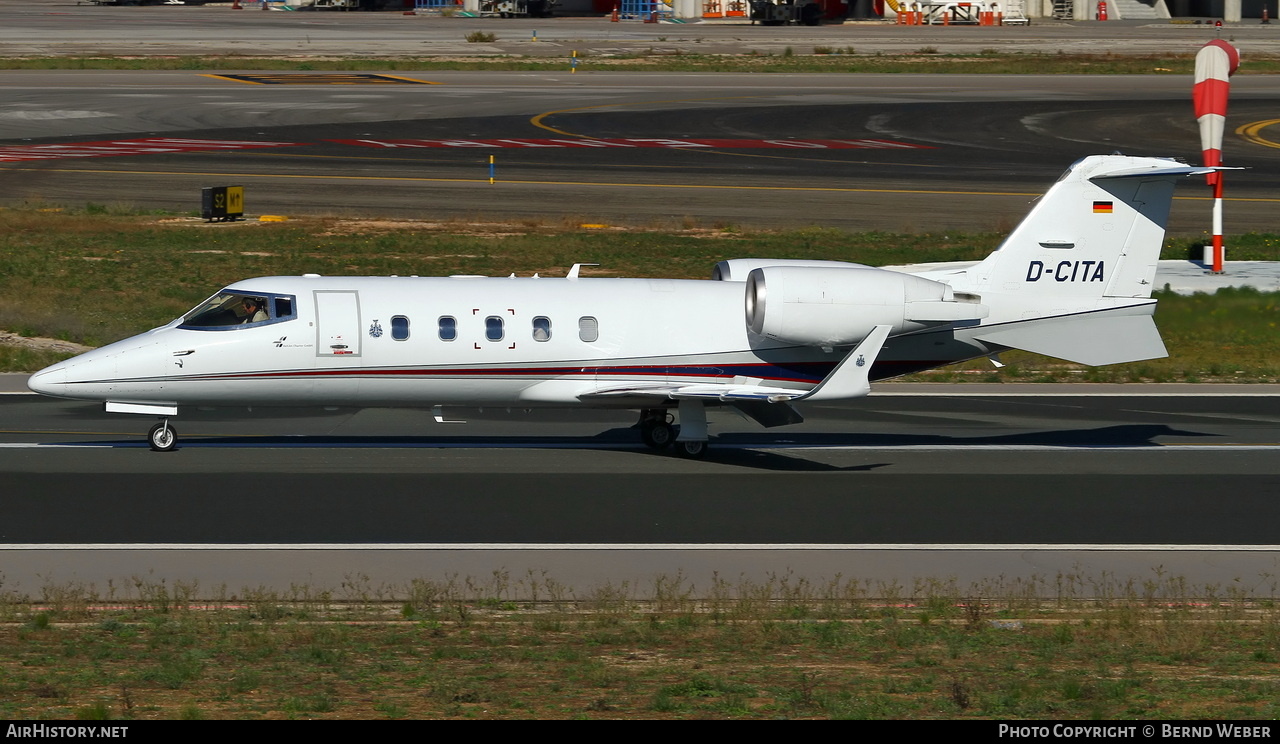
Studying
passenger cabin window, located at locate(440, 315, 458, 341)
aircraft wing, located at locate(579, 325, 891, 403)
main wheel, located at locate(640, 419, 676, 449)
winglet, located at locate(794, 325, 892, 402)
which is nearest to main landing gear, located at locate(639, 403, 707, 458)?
main wheel, located at locate(640, 419, 676, 449)

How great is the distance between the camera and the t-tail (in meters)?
23.5

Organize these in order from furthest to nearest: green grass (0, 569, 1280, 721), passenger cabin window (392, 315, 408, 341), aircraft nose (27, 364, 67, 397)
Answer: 1. passenger cabin window (392, 315, 408, 341)
2. aircraft nose (27, 364, 67, 397)
3. green grass (0, 569, 1280, 721)

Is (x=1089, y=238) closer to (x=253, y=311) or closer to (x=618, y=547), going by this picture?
(x=618, y=547)

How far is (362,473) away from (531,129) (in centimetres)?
4281

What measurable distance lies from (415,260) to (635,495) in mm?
19773

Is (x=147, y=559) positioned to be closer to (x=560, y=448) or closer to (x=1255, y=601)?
(x=560, y=448)

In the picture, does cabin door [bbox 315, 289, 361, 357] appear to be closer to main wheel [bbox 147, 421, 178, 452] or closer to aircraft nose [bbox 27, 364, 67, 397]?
main wheel [bbox 147, 421, 178, 452]

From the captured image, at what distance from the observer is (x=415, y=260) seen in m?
39.2

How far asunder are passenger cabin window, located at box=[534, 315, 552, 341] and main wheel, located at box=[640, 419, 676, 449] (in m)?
2.59

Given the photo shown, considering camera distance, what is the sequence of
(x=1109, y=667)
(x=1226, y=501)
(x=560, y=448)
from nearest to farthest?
(x=1109, y=667), (x=1226, y=501), (x=560, y=448)

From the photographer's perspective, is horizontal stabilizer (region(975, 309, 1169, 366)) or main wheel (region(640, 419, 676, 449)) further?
main wheel (region(640, 419, 676, 449))

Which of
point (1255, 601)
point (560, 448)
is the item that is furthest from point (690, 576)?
point (560, 448)

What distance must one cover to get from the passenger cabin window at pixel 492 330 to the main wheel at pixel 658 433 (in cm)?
317

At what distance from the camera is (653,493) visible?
21.1 meters
